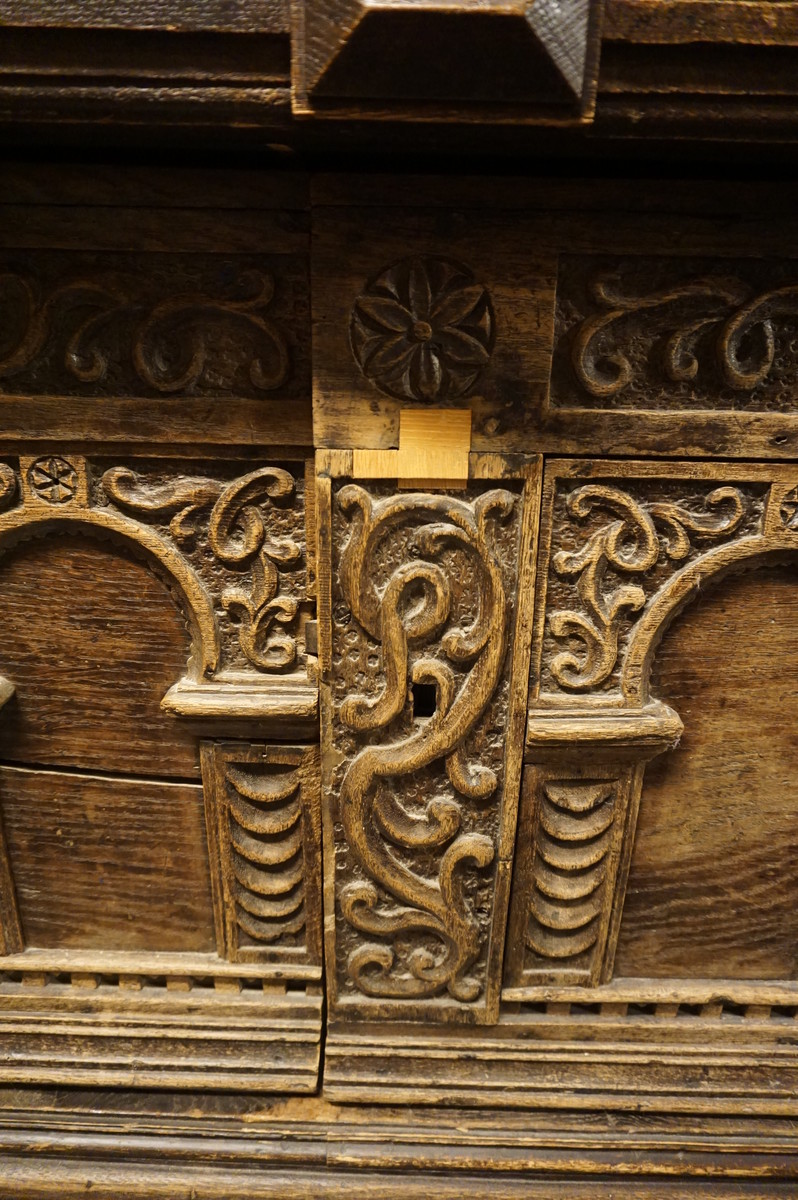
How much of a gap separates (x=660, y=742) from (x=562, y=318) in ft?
1.44

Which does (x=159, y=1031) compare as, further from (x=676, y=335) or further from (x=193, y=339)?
(x=676, y=335)

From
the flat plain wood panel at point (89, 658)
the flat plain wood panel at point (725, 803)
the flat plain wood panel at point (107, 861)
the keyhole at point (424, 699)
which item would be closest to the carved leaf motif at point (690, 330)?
the flat plain wood panel at point (725, 803)

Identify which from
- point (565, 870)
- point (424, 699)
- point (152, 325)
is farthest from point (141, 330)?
point (565, 870)

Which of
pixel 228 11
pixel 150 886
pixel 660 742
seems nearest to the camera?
pixel 228 11

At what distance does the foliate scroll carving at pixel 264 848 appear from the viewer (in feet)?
2.63

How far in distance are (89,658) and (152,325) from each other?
0.36 meters

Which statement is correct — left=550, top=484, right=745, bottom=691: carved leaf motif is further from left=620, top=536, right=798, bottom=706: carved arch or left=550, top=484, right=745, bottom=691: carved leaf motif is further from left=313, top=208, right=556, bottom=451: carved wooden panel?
left=313, top=208, right=556, bottom=451: carved wooden panel

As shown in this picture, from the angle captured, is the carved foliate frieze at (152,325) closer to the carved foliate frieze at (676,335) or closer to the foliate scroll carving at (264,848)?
the carved foliate frieze at (676,335)

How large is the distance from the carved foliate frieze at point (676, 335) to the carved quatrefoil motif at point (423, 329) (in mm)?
80

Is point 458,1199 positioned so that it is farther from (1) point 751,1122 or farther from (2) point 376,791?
(2) point 376,791

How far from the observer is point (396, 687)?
72cm

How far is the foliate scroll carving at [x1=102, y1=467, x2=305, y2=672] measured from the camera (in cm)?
72

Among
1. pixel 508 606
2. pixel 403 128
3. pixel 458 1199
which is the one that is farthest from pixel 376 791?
pixel 403 128

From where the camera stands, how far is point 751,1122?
0.86 meters
